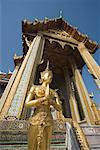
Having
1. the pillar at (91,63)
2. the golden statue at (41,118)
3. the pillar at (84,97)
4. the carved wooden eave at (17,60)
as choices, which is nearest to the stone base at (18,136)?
the golden statue at (41,118)

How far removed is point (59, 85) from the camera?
36.6 ft

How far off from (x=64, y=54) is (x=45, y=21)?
1.59 metres

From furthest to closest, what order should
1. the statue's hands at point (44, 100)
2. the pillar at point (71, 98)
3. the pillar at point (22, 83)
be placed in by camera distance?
the pillar at point (71, 98), the pillar at point (22, 83), the statue's hands at point (44, 100)

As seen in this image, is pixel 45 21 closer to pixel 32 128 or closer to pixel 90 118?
pixel 90 118

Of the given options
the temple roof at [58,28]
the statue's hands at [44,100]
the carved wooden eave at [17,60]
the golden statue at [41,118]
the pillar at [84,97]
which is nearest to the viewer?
the golden statue at [41,118]

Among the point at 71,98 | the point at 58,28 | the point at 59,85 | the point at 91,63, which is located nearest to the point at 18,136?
the point at 91,63

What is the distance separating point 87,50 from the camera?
9.42 meters

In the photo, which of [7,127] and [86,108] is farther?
[86,108]

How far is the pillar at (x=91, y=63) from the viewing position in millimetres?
7743

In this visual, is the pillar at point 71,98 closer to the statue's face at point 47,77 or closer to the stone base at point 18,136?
the stone base at point 18,136

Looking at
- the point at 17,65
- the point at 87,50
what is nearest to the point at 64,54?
the point at 87,50

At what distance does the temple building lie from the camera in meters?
4.64

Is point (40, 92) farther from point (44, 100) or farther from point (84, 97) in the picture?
point (84, 97)

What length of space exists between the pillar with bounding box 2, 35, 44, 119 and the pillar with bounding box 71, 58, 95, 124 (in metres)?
1.78
